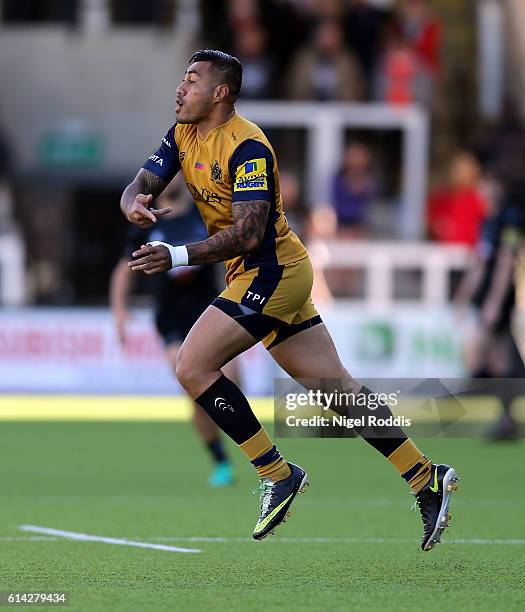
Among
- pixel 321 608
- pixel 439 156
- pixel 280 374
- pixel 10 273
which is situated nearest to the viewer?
pixel 321 608

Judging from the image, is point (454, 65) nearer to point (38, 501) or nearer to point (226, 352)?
point (38, 501)

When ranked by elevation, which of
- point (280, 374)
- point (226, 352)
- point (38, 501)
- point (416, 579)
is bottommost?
point (280, 374)

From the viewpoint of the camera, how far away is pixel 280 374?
1784 centimetres

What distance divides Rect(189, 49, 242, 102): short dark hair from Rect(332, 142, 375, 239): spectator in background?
1180cm

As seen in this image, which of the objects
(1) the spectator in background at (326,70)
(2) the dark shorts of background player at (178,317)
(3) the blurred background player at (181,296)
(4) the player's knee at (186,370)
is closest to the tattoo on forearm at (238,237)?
(4) the player's knee at (186,370)

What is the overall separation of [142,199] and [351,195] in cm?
1223

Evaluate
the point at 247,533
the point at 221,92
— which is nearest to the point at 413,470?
the point at 247,533

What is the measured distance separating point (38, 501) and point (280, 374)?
7.92 metres

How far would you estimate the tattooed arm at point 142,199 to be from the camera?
7250 mm

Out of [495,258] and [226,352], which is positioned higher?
[226,352]

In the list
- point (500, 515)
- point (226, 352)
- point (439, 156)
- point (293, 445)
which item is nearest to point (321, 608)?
point (226, 352)

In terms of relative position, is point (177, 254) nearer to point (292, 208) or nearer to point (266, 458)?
point (266, 458)

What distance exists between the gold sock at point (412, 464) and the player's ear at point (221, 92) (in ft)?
5.93

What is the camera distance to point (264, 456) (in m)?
7.44
